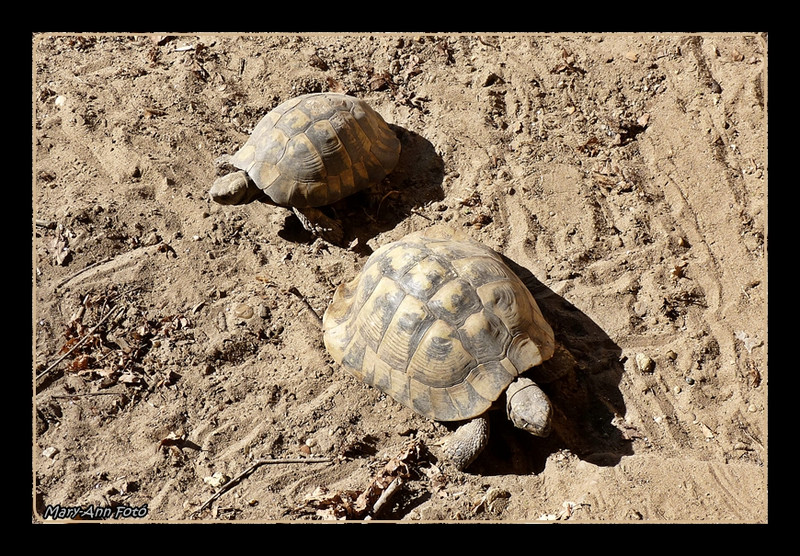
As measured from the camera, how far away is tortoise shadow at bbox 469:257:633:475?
4.38m

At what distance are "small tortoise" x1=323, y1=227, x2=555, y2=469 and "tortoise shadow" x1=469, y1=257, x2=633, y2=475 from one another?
25 cm

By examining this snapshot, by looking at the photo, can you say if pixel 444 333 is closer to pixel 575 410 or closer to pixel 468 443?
pixel 468 443

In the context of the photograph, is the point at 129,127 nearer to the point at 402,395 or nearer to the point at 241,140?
the point at 241,140

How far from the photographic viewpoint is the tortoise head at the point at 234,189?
18.1ft

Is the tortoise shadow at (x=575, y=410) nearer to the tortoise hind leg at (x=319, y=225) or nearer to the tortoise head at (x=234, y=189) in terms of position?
the tortoise hind leg at (x=319, y=225)

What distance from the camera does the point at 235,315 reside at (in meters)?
5.12

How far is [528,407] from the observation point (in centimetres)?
414

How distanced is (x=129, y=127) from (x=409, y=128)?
2904mm

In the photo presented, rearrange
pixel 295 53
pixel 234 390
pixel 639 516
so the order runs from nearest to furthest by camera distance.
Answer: pixel 639 516 → pixel 234 390 → pixel 295 53

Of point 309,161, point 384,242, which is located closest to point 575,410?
point 384,242

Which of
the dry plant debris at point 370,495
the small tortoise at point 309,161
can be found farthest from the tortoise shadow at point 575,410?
the small tortoise at point 309,161

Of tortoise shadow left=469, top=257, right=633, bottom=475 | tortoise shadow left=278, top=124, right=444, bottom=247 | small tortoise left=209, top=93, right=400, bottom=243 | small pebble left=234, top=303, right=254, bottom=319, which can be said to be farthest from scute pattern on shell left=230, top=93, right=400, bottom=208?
tortoise shadow left=469, top=257, right=633, bottom=475

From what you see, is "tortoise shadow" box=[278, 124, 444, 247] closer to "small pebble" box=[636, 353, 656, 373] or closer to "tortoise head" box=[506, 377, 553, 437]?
"tortoise head" box=[506, 377, 553, 437]

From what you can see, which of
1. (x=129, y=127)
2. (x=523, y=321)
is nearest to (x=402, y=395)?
(x=523, y=321)
